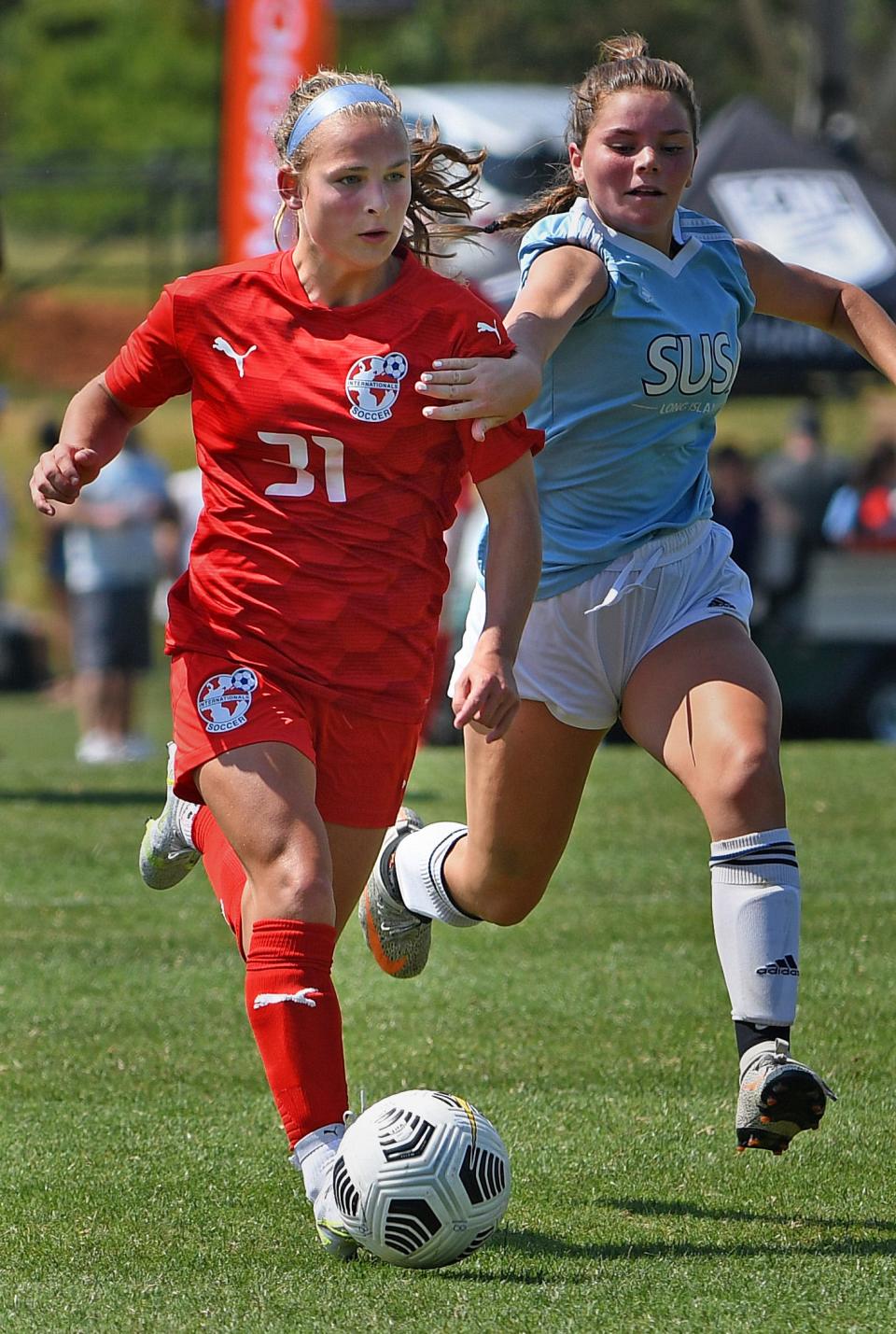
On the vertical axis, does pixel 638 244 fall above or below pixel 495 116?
above

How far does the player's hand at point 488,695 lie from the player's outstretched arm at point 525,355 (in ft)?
1.48

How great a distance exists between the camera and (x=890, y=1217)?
4.18 m

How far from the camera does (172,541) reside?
14539 mm

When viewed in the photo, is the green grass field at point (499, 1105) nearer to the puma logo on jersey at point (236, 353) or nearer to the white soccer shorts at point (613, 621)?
the white soccer shorts at point (613, 621)

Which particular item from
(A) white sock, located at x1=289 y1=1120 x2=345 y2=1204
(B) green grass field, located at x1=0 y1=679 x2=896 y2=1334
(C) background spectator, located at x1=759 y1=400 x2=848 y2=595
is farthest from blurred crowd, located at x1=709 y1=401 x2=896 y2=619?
(A) white sock, located at x1=289 y1=1120 x2=345 y2=1204

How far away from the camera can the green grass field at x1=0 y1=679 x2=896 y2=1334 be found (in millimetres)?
3676

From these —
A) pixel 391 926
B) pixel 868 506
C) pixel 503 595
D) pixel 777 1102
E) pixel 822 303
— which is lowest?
pixel 868 506

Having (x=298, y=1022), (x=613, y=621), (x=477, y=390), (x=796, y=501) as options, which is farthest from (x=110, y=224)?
(x=298, y=1022)

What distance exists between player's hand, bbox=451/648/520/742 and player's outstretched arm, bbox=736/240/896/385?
1.47m

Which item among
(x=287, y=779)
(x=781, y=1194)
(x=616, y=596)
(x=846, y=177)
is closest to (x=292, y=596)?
(x=287, y=779)

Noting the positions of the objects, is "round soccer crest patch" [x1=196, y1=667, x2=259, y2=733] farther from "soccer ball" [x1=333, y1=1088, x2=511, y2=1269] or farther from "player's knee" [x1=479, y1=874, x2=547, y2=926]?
"player's knee" [x1=479, y1=874, x2=547, y2=926]

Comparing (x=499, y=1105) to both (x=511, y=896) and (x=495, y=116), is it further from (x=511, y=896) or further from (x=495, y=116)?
(x=495, y=116)

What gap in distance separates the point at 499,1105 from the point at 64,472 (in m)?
1.99

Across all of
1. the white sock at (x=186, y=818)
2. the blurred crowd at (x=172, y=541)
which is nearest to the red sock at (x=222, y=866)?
the white sock at (x=186, y=818)
